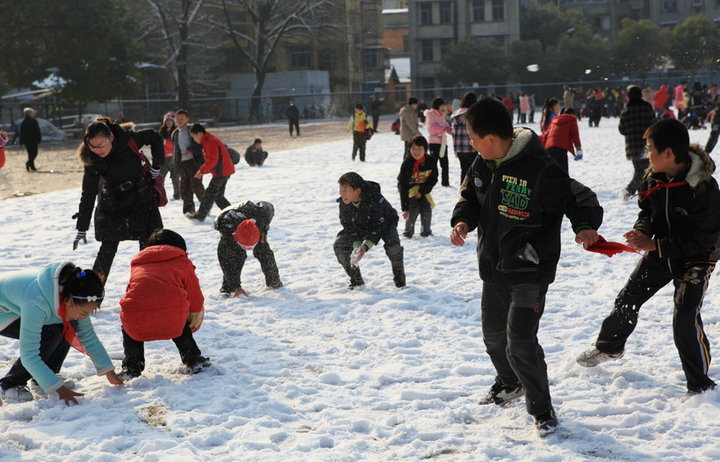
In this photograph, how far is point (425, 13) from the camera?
227 feet

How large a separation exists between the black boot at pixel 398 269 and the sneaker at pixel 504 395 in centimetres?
295

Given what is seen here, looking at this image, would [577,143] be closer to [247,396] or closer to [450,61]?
[247,396]

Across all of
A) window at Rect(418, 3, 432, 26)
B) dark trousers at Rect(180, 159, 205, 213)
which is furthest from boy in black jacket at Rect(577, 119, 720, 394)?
window at Rect(418, 3, 432, 26)

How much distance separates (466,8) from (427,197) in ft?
204

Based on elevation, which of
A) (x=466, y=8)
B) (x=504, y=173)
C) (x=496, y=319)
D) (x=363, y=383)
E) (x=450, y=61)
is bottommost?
(x=363, y=383)

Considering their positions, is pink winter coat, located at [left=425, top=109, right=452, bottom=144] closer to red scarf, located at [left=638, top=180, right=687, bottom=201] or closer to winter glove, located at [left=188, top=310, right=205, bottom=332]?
winter glove, located at [left=188, top=310, right=205, bottom=332]

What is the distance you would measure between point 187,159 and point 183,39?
129 feet

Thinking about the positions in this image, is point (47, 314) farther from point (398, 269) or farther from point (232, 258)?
point (398, 269)

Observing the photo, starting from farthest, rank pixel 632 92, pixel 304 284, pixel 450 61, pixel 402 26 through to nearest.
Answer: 1. pixel 402 26
2. pixel 450 61
3. pixel 632 92
4. pixel 304 284

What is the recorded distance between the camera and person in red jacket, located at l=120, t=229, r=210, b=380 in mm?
4926

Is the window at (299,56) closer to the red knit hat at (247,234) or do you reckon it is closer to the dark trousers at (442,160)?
the dark trousers at (442,160)

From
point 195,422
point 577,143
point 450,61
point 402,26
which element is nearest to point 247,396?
point 195,422

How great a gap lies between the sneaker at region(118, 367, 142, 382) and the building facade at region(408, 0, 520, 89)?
64.8 meters

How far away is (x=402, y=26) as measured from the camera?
87.2 metres
